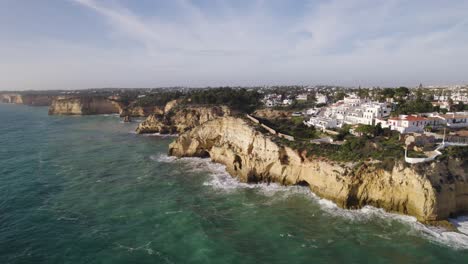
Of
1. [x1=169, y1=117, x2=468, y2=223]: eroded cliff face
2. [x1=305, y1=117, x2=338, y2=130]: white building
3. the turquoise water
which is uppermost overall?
[x1=305, y1=117, x2=338, y2=130]: white building

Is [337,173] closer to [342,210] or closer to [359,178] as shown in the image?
[359,178]

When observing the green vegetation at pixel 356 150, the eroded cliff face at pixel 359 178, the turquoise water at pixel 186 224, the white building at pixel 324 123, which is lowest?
the turquoise water at pixel 186 224

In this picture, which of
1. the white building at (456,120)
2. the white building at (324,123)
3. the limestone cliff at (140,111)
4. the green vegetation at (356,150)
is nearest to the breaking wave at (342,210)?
the green vegetation at (356,150)

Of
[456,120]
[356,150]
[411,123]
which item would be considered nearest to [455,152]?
[356,150]

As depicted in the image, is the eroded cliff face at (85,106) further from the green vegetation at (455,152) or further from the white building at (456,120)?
the green vegetation at (455,152)

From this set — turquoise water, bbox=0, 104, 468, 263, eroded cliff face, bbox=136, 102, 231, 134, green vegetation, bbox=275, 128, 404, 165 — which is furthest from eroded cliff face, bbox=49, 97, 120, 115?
green vegetation, bbox=275, 128, 404, 165

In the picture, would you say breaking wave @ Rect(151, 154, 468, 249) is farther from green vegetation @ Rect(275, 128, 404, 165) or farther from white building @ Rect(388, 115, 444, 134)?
white building @ Rect(388, 115, 444, 134)

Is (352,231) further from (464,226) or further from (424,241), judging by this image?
(464,226)
